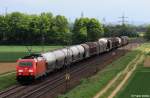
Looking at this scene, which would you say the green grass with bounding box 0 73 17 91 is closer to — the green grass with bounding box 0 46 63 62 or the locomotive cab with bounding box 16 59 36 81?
the locomotive cab with bounding box 16 59 36 81

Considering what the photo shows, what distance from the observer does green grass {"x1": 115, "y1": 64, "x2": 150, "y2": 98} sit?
154 feet

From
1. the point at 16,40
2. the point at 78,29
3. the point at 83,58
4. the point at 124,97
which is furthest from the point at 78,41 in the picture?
the point at 124,97

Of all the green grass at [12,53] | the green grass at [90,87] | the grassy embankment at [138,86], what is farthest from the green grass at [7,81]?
the green grass at [12,53]

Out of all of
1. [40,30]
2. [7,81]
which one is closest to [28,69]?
[7,81]

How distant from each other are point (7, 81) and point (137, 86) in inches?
662

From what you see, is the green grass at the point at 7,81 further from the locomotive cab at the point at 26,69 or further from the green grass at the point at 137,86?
the green grass at the point at 137,86

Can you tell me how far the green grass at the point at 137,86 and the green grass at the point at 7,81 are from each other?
47.0 ft

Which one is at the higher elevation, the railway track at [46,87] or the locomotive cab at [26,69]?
the locomotive cab at [26,69]

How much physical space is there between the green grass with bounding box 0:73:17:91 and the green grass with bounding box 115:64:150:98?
47.0 feet

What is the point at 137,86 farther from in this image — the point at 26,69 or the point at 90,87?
the point at 26,69

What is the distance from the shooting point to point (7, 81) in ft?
193

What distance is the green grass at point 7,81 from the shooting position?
55.1 m

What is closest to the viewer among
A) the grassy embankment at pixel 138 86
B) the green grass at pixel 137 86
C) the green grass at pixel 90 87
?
the green grass at pixel 90 87

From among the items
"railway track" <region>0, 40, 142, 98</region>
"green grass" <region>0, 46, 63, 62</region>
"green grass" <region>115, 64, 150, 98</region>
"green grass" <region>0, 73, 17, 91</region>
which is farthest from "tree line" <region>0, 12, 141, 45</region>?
"green grass" <region>0, 73, 17, 91</region>
